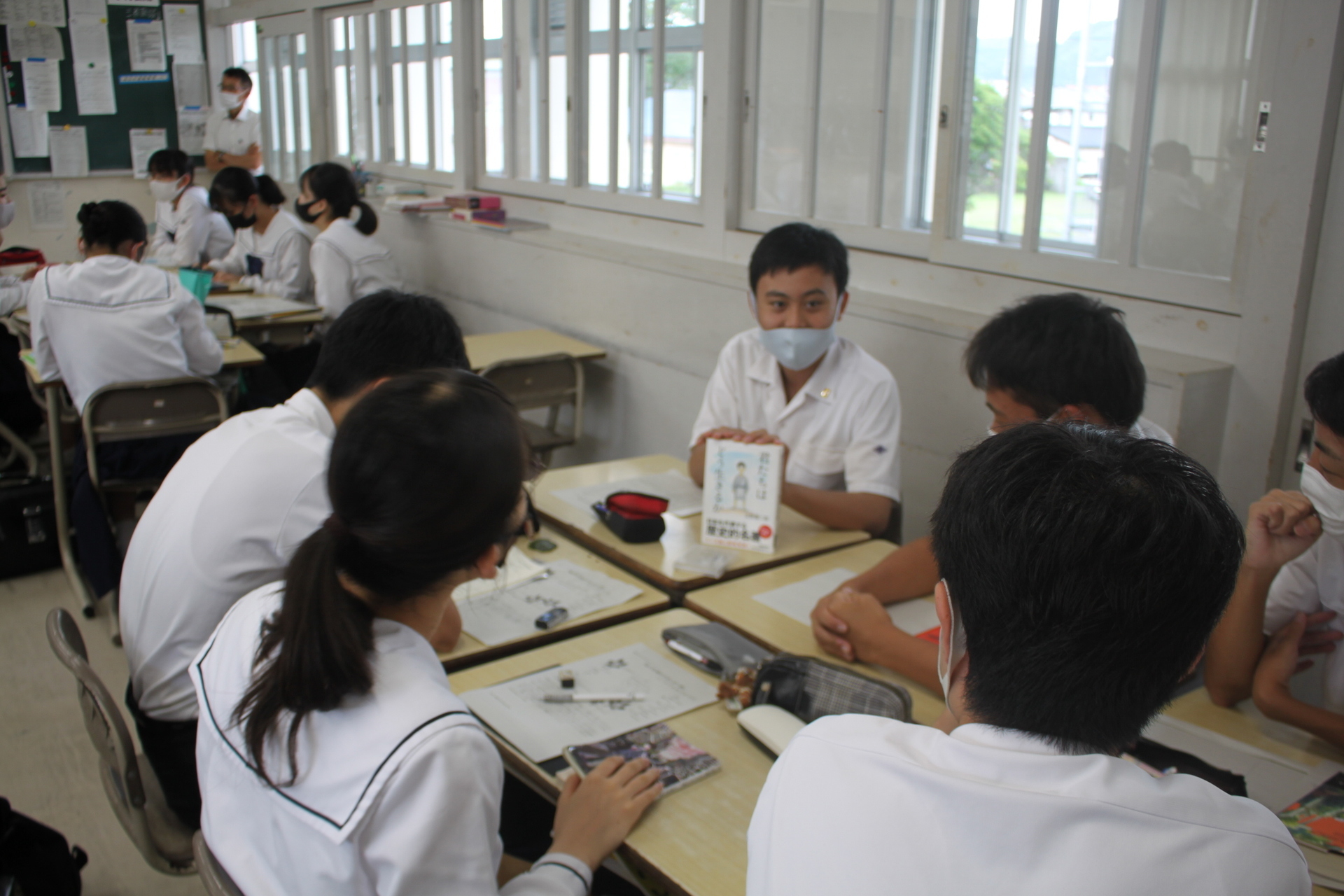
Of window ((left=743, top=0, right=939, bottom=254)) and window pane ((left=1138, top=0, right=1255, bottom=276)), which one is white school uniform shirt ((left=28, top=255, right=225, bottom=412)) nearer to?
window ((left=743, top=0, right=939, bottom=254))

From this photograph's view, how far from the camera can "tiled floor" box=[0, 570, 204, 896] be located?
7.15 ft

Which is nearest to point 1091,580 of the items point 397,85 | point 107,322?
point 107,322

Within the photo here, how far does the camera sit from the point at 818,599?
188 cm

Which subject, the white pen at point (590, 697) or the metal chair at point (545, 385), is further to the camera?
the metal chair at point (545, 385)

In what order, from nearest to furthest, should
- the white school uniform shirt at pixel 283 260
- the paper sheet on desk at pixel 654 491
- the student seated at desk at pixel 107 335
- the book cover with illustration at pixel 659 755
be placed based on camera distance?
1. the book cover with illustration at pixel 659 755
2. the paper sheet on desk at pixel 654 491
3. the student seated at desk at pixel 107 335
4. the white school uniform shirt at pixel 283 260

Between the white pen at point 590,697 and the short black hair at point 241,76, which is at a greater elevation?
the short black hair at point 241,76

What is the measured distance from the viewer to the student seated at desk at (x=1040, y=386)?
1612 mm

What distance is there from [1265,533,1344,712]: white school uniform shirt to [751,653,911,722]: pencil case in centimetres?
76

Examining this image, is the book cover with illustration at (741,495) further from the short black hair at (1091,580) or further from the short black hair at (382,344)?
the short black hair at (1091,580)

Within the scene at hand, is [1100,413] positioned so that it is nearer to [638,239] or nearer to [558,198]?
[638,239]

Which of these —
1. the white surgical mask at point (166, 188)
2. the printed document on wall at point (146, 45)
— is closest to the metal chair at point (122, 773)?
the white surgical mask at point (166, 188)

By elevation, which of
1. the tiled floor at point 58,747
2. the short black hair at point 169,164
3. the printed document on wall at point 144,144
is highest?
the printed document on wall at point 144,144

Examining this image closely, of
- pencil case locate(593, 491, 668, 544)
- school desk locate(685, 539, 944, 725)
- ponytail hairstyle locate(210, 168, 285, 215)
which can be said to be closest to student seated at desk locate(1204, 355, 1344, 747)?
school desk locate(685, 539, 944, 725)

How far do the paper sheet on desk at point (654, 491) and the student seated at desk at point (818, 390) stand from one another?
64 mm
